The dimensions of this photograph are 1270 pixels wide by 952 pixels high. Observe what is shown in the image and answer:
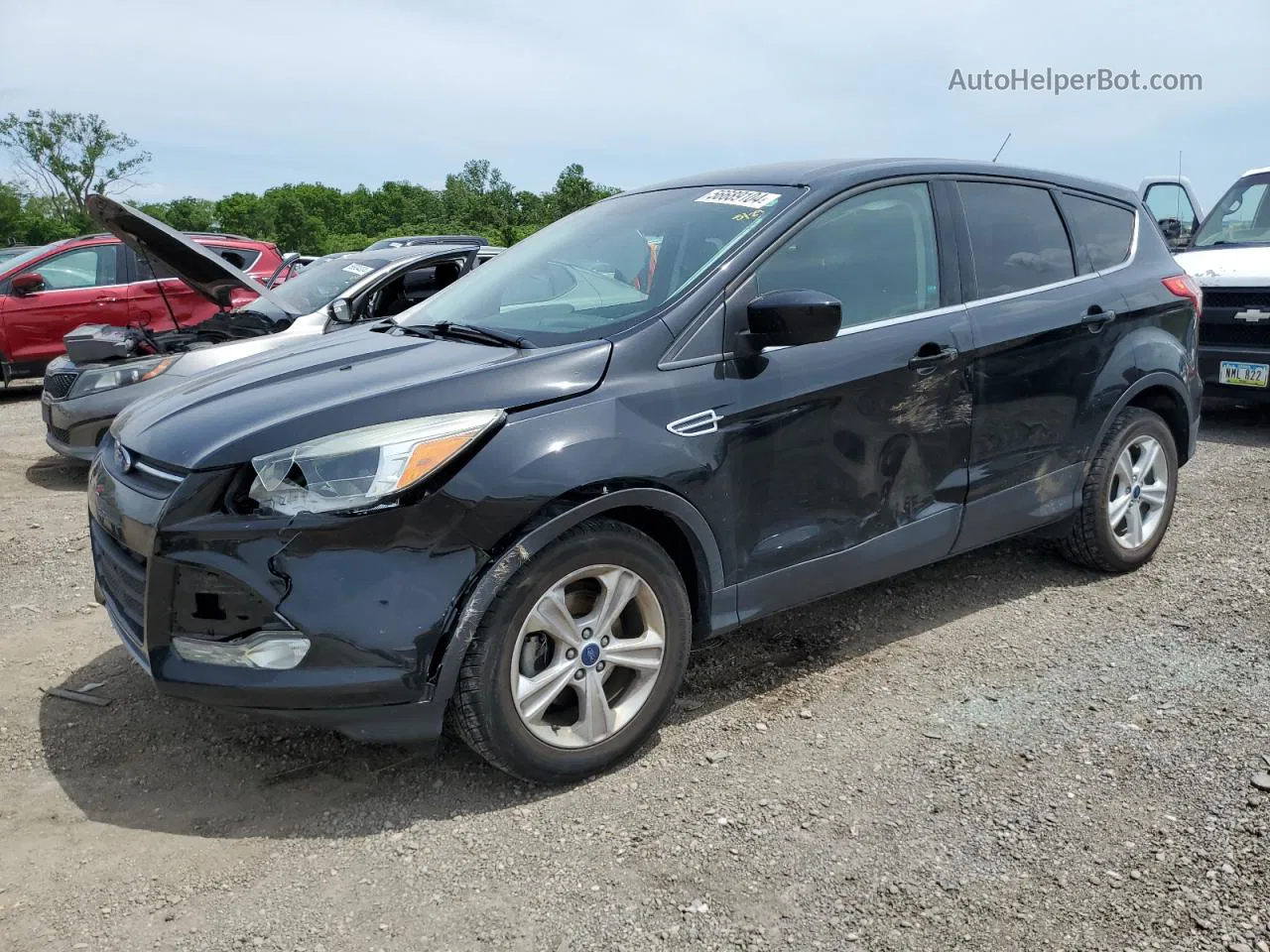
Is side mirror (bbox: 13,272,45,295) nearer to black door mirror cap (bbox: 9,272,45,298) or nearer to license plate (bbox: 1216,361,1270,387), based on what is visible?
black door mirror cap (bbox: 9,272,45,298)

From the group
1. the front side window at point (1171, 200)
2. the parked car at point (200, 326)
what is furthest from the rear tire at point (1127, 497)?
the front side window at point (1171, 200)

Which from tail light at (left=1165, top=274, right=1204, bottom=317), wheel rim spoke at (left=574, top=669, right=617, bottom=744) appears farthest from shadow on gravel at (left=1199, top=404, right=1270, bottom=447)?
wheel rim spoke at (left=574, top=669, right=617, bottom=744)

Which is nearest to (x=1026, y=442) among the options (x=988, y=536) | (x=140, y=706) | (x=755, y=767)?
(x=988, y=536)

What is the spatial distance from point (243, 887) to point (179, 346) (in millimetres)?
5739

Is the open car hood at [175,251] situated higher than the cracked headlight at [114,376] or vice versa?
the open car hood at [175,251]

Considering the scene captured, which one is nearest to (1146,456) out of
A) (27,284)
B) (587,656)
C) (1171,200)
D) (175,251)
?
(587,656)

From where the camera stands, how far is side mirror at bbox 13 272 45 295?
36.0ft

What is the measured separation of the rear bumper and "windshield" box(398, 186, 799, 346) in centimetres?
575

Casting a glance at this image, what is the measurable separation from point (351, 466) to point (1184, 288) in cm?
394

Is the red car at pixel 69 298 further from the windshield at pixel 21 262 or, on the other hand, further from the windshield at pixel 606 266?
the windshield at pixel 606 266

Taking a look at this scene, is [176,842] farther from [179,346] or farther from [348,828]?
[179,346]

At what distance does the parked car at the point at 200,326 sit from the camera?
6.50 metres

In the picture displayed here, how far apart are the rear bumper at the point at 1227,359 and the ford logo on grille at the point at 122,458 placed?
7532 mm

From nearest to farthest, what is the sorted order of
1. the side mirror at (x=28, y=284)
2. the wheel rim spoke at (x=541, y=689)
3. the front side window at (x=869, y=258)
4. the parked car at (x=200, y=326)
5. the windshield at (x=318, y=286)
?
the wheel rim spoke at (x=541, y=689) → the front side window at (x=869, y=258) → the parked car at (x=200, y=326) → the windshield at (x=318, y=286) → the side mirror at (x=28, y=284)
